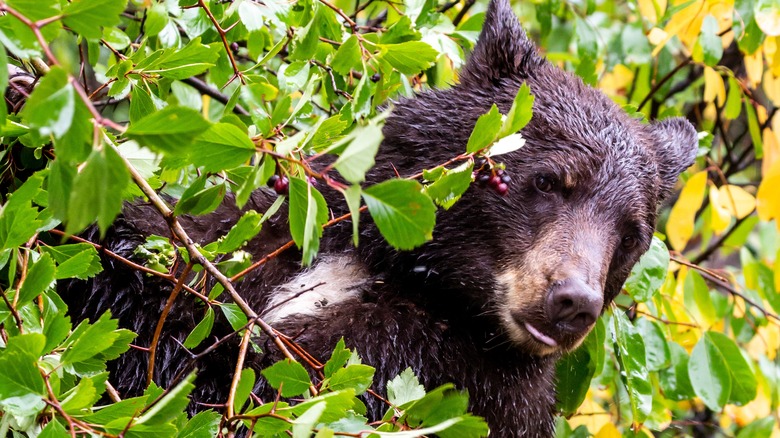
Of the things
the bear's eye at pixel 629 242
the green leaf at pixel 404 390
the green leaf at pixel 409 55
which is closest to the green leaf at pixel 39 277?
the green leaf at pixel 404 390

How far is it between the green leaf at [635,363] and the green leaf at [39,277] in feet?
6.66

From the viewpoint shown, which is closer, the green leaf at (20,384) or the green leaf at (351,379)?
the green leaf at (20,384)

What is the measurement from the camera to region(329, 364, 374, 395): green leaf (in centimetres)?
194

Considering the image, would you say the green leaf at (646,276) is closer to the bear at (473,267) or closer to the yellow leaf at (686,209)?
the bear at (473,267)

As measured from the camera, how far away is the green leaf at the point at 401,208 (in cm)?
168

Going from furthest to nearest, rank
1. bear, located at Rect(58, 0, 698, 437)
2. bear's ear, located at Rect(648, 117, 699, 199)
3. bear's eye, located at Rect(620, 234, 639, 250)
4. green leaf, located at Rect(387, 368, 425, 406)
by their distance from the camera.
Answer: bear's ear, located at Rect(648, 117, 699, 199) < bear's eye, located at Rect(620, 234, 639, 250) < bear, located at Rect(58, 0, 698, 437) < green leaf, located at Rect(387, 368, 425, 406)

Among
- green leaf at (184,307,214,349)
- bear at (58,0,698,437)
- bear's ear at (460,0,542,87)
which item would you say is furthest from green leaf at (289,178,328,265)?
bear's ear at (460,0,542,87)

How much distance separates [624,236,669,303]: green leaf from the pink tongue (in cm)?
63

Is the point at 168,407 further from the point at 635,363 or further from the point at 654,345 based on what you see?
the point at 654,345

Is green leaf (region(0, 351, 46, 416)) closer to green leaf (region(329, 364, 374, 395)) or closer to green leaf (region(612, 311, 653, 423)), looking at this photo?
green leaf (region(329, 364, 374, 395))

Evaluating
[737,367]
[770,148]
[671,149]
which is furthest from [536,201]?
[770,148]

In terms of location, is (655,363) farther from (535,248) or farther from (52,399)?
(52,399)

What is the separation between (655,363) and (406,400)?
1717mm

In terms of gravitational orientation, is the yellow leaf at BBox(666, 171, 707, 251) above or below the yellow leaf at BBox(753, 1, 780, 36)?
below
